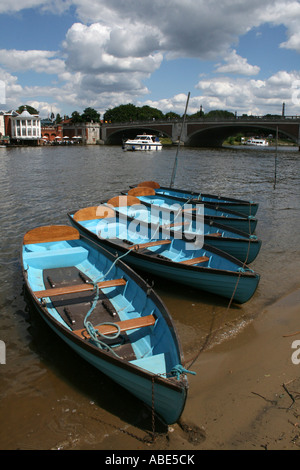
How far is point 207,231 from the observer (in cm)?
1239

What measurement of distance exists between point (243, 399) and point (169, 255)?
5602 millimetres

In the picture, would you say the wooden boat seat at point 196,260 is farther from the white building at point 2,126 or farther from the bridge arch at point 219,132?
the white building at point 2,126

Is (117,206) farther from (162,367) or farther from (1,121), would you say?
(1,121)

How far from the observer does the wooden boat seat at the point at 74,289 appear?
726cm

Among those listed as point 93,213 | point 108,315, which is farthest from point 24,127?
point 108,315

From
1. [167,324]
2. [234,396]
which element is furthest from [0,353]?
[234,396]

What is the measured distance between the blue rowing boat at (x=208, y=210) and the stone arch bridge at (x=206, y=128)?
120 ft

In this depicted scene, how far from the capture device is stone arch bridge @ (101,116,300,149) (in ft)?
208

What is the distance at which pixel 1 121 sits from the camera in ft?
301

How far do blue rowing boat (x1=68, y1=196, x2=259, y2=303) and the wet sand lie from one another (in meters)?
1.23

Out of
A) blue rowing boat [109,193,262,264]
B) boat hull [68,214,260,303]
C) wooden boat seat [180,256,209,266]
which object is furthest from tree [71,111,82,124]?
wooden boat seat [180,256,209,266]

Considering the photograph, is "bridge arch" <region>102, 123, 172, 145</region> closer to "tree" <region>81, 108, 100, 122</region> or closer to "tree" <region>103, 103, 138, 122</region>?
"tree" <region>81, 108, 100, 122</region>

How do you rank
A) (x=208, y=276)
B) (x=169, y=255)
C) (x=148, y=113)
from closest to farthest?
(x=208, y=276)
(x=169, y=255)
(x=148, y=113)

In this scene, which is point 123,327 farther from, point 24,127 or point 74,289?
point 24,127
